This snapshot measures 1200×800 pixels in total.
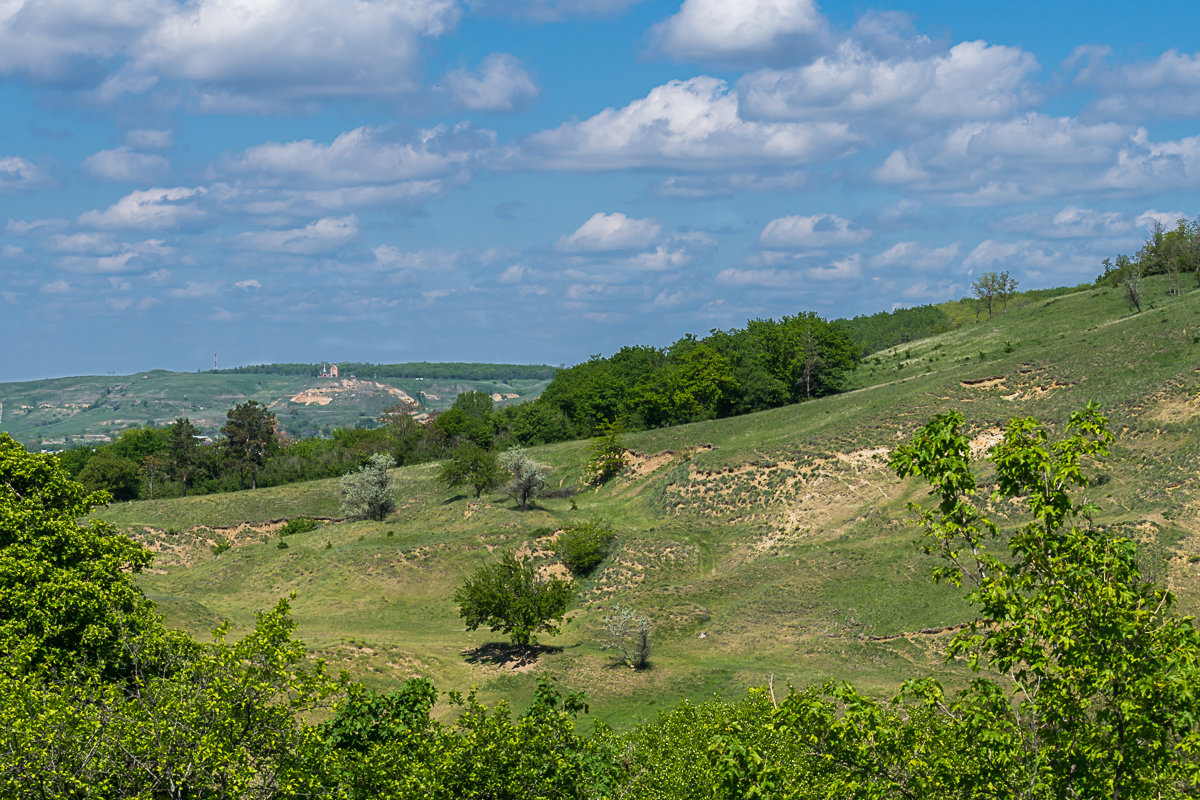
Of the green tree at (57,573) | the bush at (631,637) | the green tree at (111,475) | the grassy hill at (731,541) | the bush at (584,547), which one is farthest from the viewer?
the green tree at (111,475)

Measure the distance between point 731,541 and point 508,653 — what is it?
23.9 metres

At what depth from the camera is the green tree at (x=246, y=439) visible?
121500 millimetres

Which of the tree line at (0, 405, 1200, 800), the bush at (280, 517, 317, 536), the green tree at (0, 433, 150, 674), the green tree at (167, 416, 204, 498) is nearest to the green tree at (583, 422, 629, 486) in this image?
the bush at (280, 517, 317, 536)

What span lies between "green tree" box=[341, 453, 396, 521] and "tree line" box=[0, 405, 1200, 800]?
65007 mm

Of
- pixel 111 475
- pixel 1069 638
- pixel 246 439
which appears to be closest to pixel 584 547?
pixel 1069 638

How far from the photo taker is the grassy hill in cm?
4731

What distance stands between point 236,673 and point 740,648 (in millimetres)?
37025

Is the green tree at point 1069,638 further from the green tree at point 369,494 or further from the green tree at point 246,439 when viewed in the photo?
the green tree at point 246,439

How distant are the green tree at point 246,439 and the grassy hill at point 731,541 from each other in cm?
1977

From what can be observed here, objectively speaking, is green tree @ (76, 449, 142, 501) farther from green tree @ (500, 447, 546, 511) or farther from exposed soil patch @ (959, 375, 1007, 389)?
exposed soil patch @ (959, 375, 1007, 389)

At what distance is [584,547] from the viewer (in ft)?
223

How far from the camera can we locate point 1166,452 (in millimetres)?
59531

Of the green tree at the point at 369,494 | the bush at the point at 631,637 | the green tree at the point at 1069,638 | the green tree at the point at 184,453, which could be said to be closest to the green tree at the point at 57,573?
the green tree at the point at 1069,638

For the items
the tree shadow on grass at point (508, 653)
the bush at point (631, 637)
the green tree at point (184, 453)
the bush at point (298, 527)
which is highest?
the green tree at point (184, 453)
